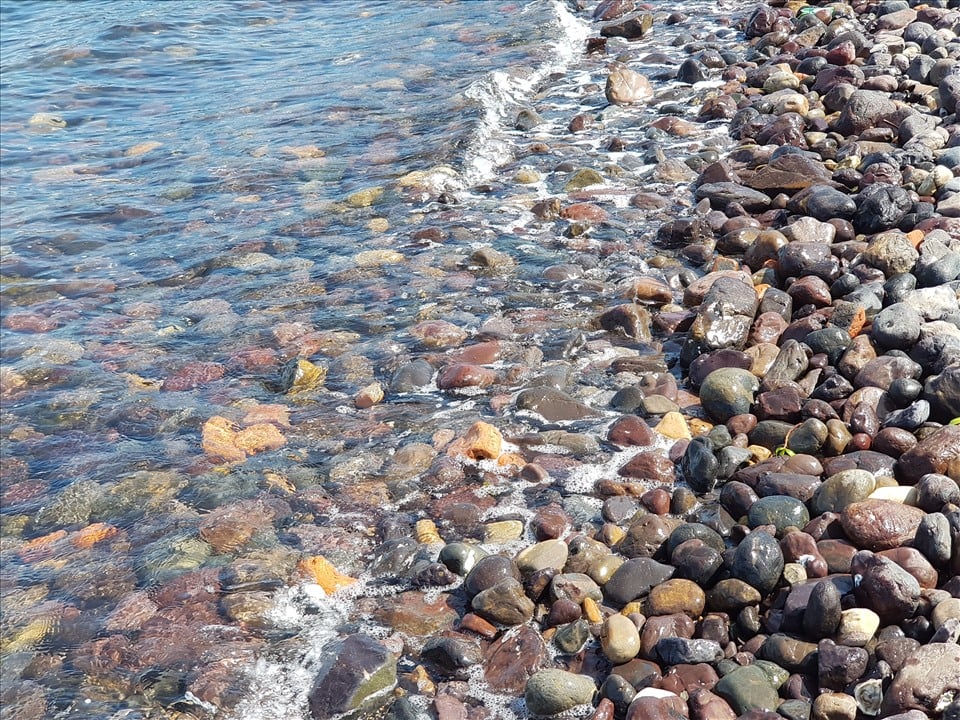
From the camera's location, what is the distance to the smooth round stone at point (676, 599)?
342cm

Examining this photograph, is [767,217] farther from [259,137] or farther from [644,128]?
[259,137]

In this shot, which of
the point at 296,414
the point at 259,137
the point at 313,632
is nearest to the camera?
the point at 313,632

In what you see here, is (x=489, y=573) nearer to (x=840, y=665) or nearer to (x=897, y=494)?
(x=840, y=665)

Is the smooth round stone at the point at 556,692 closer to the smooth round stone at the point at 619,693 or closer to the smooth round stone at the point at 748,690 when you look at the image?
the smooth round stone at the point at 619,693

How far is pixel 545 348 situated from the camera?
224 inches

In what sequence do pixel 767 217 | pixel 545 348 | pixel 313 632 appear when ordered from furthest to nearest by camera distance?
pixel 767 217, pixel 545 348, pixel 313 632

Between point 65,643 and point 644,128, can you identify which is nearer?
point 65,643

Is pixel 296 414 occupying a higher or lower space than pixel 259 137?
lower

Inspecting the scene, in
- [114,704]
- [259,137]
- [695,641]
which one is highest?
[259,137]

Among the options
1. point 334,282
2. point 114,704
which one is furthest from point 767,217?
point 114,704

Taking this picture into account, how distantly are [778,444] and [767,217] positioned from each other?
9.79 feet

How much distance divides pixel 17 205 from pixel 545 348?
6769 mm

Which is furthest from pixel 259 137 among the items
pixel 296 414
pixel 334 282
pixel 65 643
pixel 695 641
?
pixel 695 641

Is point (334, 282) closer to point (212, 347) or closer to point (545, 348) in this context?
point (212, 347)
